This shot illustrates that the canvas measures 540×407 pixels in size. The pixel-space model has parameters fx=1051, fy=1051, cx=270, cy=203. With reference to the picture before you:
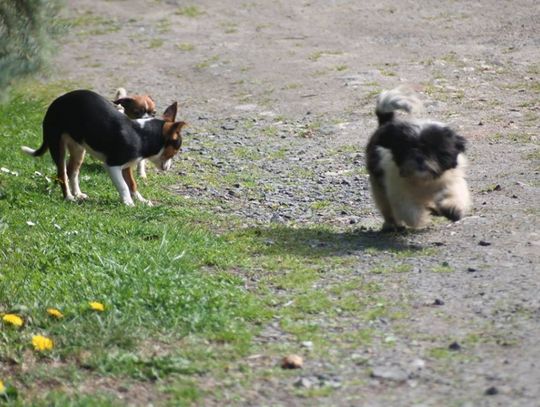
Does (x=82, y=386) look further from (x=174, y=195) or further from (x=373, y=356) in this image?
(x=174, y=195)

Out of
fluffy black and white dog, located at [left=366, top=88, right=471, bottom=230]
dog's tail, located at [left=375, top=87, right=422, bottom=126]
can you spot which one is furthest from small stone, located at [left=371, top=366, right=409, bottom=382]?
dog's tail, located at [left=375, top=87, right=422, bottom=126]

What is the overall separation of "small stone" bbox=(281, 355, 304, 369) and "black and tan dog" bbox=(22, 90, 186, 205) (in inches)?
173

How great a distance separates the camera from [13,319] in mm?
6793

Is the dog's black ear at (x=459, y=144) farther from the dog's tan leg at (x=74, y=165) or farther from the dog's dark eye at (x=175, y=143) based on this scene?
the dog's tan leg at (x=74, y=165)

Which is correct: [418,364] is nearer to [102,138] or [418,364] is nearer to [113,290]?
[113,290]

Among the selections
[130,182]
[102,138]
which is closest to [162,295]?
[102,138]

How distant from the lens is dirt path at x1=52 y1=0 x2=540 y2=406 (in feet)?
19.8

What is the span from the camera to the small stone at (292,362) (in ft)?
19.9

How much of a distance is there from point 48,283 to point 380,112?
11.2ft

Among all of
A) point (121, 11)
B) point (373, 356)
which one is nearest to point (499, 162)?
point (373, 356)

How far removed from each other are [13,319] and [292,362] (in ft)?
6.35

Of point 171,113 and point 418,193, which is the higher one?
point 418,193

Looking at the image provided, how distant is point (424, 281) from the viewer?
295 inches

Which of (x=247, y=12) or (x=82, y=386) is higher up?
(x=82, y=386)
